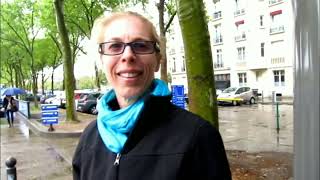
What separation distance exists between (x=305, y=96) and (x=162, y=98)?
683 mm

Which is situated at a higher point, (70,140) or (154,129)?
(154,129)

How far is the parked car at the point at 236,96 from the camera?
1257 inches

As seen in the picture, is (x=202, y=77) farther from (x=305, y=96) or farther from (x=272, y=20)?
(x=272, y=20)

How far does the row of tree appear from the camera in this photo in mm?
6219

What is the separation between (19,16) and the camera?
113ft

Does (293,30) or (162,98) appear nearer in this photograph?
(162,98)

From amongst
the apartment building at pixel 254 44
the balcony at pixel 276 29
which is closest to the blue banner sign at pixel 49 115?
the apartment building at pixel 254 44

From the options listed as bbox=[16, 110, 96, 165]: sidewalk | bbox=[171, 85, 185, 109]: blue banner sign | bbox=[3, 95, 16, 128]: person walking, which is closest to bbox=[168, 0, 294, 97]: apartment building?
bbox=[3, 95, 16, 128]: person walking

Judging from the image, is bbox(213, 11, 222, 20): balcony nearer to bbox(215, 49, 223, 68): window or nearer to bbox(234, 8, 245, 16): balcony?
bbox(234, 8, 245, 16): balcony

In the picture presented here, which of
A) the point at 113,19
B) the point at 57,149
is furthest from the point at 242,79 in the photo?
the point at 113,19

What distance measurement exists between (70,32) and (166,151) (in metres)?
37.1

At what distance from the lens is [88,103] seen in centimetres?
2583

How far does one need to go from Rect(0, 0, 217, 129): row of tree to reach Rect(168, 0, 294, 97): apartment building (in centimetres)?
1319

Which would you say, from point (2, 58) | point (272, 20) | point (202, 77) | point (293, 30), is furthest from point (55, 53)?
point (293, 30)
